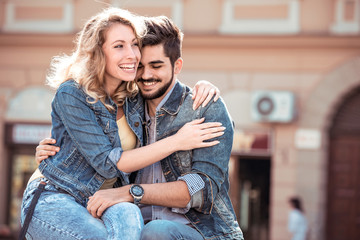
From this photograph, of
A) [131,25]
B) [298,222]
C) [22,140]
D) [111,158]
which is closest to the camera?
[111,158]

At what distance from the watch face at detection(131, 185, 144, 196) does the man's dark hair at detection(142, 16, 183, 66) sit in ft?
2.88

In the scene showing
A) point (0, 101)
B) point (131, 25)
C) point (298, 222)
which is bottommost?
point (298, 222)

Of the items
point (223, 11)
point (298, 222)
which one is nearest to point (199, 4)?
point (223, 11)

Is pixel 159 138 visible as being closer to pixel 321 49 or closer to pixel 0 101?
pixel 321 49

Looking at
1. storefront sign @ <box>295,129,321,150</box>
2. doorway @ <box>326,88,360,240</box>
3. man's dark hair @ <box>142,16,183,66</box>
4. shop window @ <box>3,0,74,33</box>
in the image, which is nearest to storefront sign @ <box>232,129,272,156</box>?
storefront sign @ <box>295,129,321,150</box>

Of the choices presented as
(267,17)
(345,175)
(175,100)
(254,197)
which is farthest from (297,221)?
(175,100)

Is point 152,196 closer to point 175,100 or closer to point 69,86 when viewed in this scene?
point 175,100

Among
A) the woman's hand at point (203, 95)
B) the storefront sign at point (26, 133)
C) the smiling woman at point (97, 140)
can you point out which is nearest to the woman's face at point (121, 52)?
the smiling woman at point (97, 140)

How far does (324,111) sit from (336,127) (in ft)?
1.38

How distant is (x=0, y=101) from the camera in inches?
510

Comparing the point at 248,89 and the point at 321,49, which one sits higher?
the point at 321,49

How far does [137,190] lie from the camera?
3279mm

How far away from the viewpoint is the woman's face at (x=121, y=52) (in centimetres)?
355

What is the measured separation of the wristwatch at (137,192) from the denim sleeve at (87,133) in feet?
0.51
